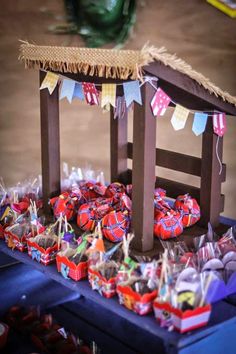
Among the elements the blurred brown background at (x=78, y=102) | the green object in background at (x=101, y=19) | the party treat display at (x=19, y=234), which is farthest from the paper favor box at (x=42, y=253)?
the green object in background at (x=101, y=19)

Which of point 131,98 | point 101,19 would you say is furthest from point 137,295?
point 101,19

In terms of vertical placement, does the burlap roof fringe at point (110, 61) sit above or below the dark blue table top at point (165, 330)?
above

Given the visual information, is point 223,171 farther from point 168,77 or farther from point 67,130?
point 67,130

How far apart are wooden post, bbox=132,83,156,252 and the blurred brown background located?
1.62m

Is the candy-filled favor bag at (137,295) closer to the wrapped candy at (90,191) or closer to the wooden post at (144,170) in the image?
the wooden post at (144,170)

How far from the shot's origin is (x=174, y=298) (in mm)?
1321

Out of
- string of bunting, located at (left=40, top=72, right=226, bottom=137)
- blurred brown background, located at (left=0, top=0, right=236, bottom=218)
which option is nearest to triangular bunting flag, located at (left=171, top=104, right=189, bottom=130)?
string of bunting, located at (left=40, top=72, right=226, bottom=137)

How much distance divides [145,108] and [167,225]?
404 mm

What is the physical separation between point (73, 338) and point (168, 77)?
39.4 inches

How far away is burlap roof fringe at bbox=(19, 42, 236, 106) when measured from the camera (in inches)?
56.4

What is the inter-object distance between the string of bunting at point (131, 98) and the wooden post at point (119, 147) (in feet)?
0.22

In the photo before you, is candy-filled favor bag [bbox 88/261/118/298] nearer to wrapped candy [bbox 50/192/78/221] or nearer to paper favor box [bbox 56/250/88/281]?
paper favor box [bbox 56/250/88/281]

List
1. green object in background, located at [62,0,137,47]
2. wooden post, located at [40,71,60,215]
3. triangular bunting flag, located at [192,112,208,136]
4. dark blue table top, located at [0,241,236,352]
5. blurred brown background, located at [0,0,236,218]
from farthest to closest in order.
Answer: green object in background, located at [62,0,137,47], blurred brown background, located at [0,0,236,218], wooden post, located at [40,71,60,215], triangular bunting flag, located at [192,112,208,136], dark blue table top, located at [0,241,236,352]

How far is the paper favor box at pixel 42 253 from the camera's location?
1.71m
